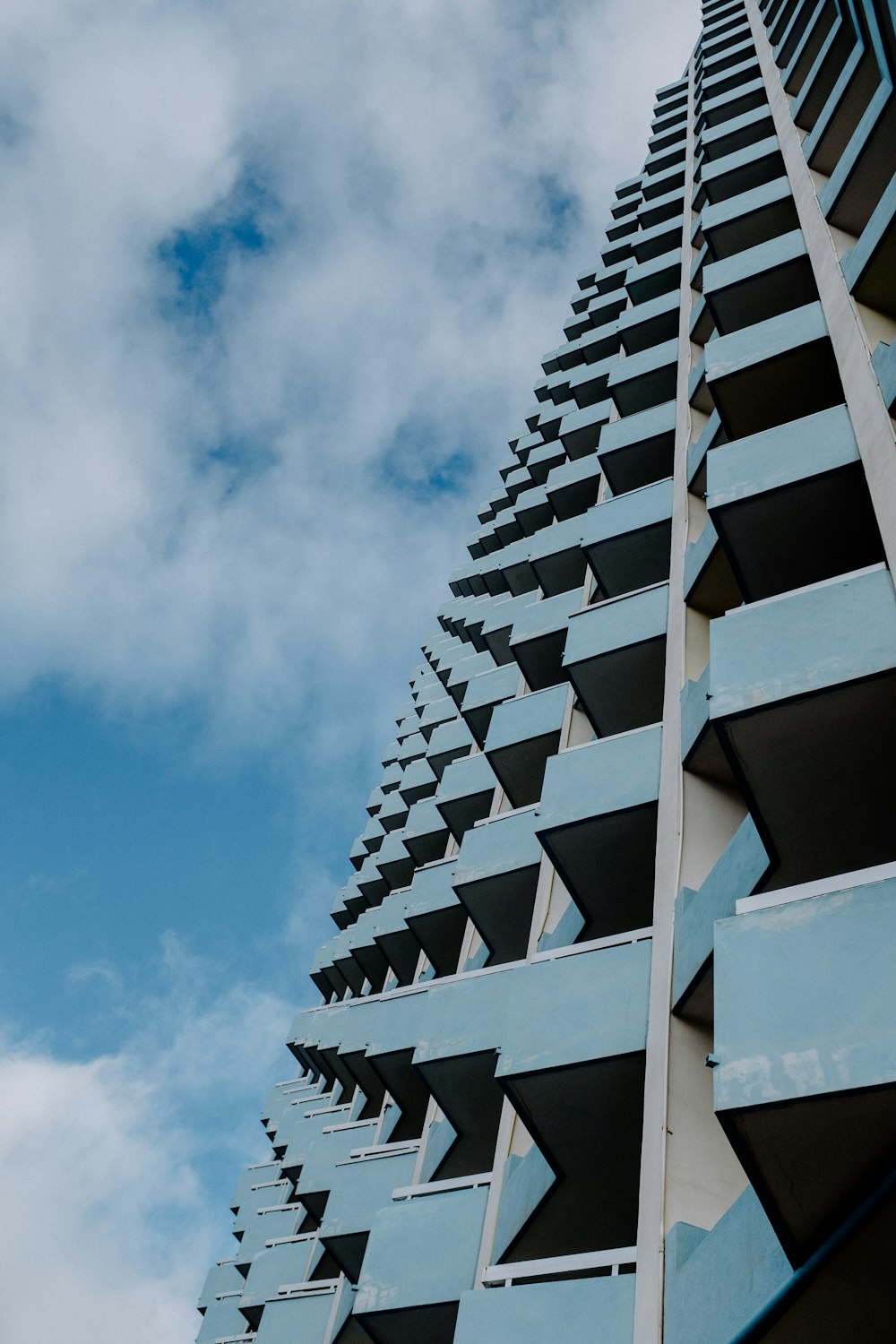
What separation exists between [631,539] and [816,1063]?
1091 centimetres

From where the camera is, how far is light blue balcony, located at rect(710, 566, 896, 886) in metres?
8.03

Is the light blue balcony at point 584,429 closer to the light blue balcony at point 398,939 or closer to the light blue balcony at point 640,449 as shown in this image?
the light blue balcony at point 640,449

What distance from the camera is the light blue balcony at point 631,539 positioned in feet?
51.4

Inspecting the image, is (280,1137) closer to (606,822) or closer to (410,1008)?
(410,1008)

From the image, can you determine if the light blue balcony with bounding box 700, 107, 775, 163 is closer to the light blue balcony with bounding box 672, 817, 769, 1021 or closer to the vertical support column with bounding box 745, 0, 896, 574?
the vertical support column with bounding box 745, 0, 896, 574

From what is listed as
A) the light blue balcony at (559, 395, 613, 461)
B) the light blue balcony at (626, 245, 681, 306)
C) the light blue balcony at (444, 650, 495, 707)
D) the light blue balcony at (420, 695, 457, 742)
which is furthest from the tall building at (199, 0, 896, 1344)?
the light blue balcony at (420, 695, 457, 742)

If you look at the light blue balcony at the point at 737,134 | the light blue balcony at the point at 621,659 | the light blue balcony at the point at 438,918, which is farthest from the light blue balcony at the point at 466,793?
the light blue balcony at the point at 737,134

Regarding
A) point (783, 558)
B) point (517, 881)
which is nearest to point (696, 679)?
point (783, 558)

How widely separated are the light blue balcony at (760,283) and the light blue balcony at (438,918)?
9036 mm

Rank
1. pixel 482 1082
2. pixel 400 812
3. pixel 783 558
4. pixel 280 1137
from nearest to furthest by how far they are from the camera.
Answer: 1. pixel 783 558
2. pixel 482 1082
3. pixel 280 1137
4. pixel 400 812

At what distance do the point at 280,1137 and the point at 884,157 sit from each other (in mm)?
22390

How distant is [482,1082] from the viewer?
1238 centimetres

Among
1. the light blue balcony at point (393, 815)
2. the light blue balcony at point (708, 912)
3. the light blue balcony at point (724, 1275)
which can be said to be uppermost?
the light blue balcony at point (393, 815)

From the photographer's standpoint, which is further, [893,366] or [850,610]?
[893,366]
